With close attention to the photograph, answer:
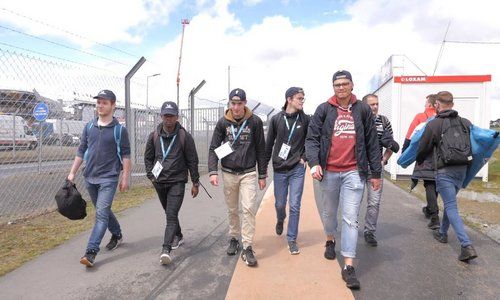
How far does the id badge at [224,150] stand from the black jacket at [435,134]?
2369 millimetres

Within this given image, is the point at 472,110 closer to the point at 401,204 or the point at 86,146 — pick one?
the point at 401,204

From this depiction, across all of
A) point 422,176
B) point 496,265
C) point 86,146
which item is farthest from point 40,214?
point 496,265

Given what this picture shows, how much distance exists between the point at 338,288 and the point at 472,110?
908 cm

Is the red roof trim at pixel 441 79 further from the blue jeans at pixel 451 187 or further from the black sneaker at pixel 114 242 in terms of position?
the black sneaker at pixel 114 242

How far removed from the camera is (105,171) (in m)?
4.47

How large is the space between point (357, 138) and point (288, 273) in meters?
1.54

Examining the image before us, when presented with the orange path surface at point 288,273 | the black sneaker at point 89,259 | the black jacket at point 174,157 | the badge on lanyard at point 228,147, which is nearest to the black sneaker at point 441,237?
the orange path surface at point 288,273

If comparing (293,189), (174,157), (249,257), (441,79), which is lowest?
(249,257)

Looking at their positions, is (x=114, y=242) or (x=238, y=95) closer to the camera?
(x=238, y=95)

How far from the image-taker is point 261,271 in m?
4.07

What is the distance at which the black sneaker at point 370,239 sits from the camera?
4867mm

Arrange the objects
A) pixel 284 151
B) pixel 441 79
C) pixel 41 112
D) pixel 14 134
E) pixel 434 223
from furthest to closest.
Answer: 1. pixel 441 79
2. pixel 14 134
3. pixel 41 112
4. pixel 434 223
5. pixel 284 151

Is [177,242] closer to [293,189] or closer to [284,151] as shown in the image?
[293,189]

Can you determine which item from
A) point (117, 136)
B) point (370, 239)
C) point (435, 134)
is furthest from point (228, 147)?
point (435, 134)
